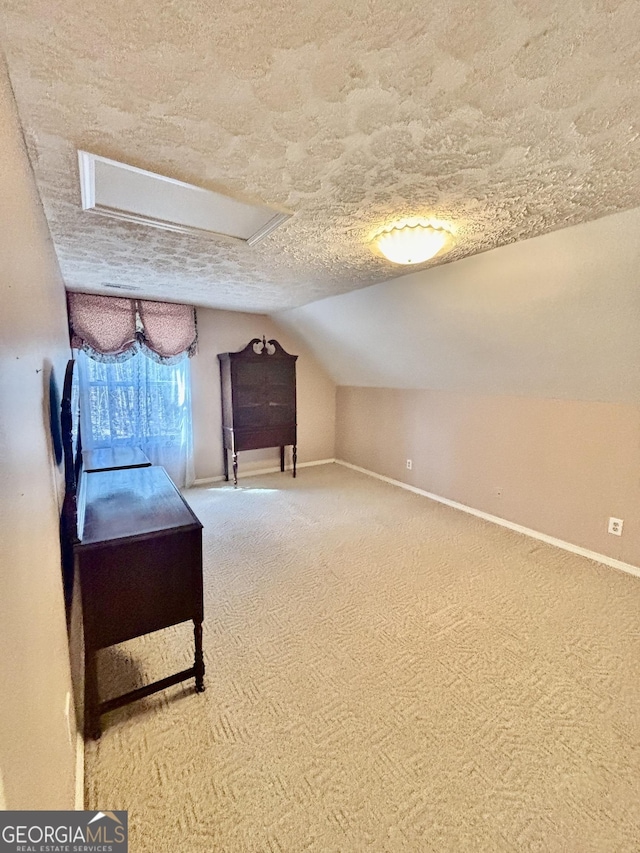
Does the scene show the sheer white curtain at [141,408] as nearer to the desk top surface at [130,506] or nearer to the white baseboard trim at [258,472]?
the white baseboard trim at [258,472]

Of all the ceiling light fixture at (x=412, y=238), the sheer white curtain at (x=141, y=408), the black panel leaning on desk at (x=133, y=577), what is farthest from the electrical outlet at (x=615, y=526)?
the sheer white curtain at (x=141, y=408)

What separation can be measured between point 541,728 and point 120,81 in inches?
99.0

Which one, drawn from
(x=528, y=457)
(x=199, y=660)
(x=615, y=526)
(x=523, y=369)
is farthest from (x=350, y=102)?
(x=615, y=526)

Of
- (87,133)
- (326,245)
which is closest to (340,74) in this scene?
(87,133)

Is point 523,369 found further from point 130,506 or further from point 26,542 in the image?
point 26,542

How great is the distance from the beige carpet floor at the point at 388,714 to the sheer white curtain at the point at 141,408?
187 centimetres

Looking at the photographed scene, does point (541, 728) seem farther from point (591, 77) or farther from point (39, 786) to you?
point (591, 77)

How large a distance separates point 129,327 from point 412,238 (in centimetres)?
296

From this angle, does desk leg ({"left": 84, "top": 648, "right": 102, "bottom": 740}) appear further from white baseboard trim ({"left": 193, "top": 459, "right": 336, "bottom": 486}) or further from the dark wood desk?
white baseboard trim ({"left": 193, "top": 459, "right": 336, "bottom": 486})

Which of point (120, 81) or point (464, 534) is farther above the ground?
point (120, 81)

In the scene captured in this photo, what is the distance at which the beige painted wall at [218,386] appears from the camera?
4.27 meters

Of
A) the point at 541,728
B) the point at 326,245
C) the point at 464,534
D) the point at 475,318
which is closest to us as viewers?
the point at 541,728

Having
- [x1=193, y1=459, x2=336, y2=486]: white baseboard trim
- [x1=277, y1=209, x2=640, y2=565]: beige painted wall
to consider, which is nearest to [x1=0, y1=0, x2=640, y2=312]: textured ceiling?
[x1=277, y1=209, x2=640, y2=565]: beige painted wall

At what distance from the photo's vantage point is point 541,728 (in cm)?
147
